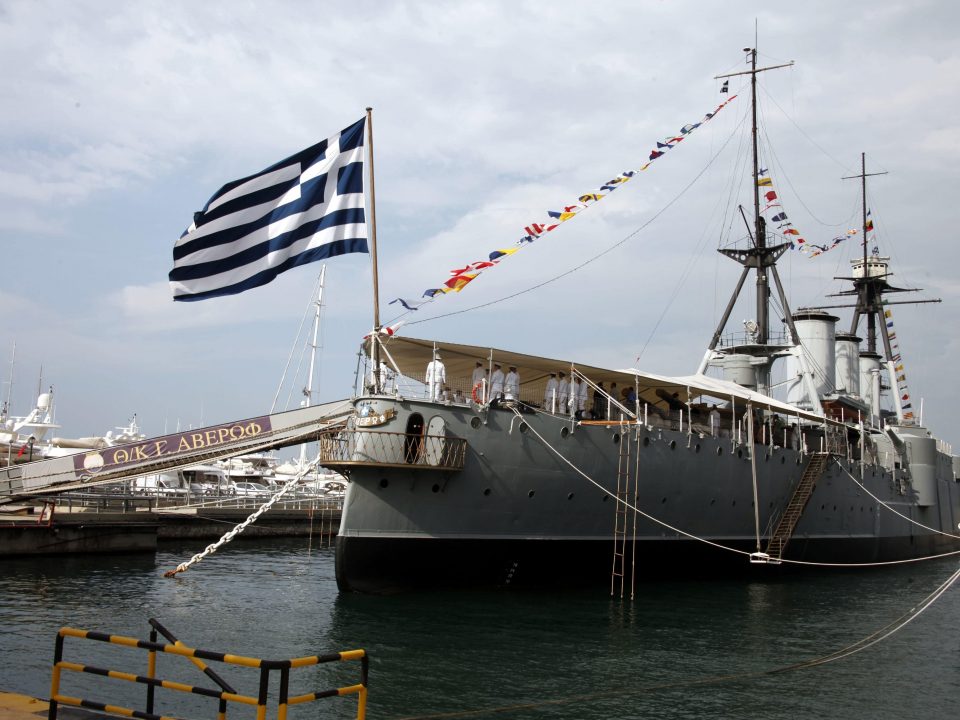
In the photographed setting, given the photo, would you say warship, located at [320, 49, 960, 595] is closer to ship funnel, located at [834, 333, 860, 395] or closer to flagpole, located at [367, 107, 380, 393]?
flagpole, located at [367, 107, 380, 393]

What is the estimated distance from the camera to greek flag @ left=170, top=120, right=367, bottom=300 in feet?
54.6

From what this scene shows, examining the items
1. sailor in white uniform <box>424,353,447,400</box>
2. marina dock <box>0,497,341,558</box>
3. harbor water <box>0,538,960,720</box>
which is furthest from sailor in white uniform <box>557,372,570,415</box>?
marina dock <box>0,497,341,558</box>

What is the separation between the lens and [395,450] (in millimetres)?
19016

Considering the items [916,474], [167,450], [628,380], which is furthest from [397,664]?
[916,474]

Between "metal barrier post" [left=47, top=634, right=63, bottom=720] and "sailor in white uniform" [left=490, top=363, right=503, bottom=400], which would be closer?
"metal barrier post" [left=47, top=634, right=63, bottom=720]

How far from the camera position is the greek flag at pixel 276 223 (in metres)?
16.7

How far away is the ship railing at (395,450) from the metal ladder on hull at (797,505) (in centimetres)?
1133

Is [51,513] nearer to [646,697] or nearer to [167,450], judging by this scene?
[167,450]

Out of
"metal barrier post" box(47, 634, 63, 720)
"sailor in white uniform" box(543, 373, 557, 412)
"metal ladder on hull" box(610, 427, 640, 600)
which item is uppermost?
"sailor in white uniform" box(543, 373, 557, 412)

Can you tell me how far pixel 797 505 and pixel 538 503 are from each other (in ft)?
36.7

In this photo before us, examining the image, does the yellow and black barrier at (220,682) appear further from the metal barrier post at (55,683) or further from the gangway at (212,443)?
the gangway at (212,443)

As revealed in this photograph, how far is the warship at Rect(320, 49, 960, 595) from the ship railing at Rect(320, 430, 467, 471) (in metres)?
0.03

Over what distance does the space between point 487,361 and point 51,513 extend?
14.4m

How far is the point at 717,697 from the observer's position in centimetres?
1242
